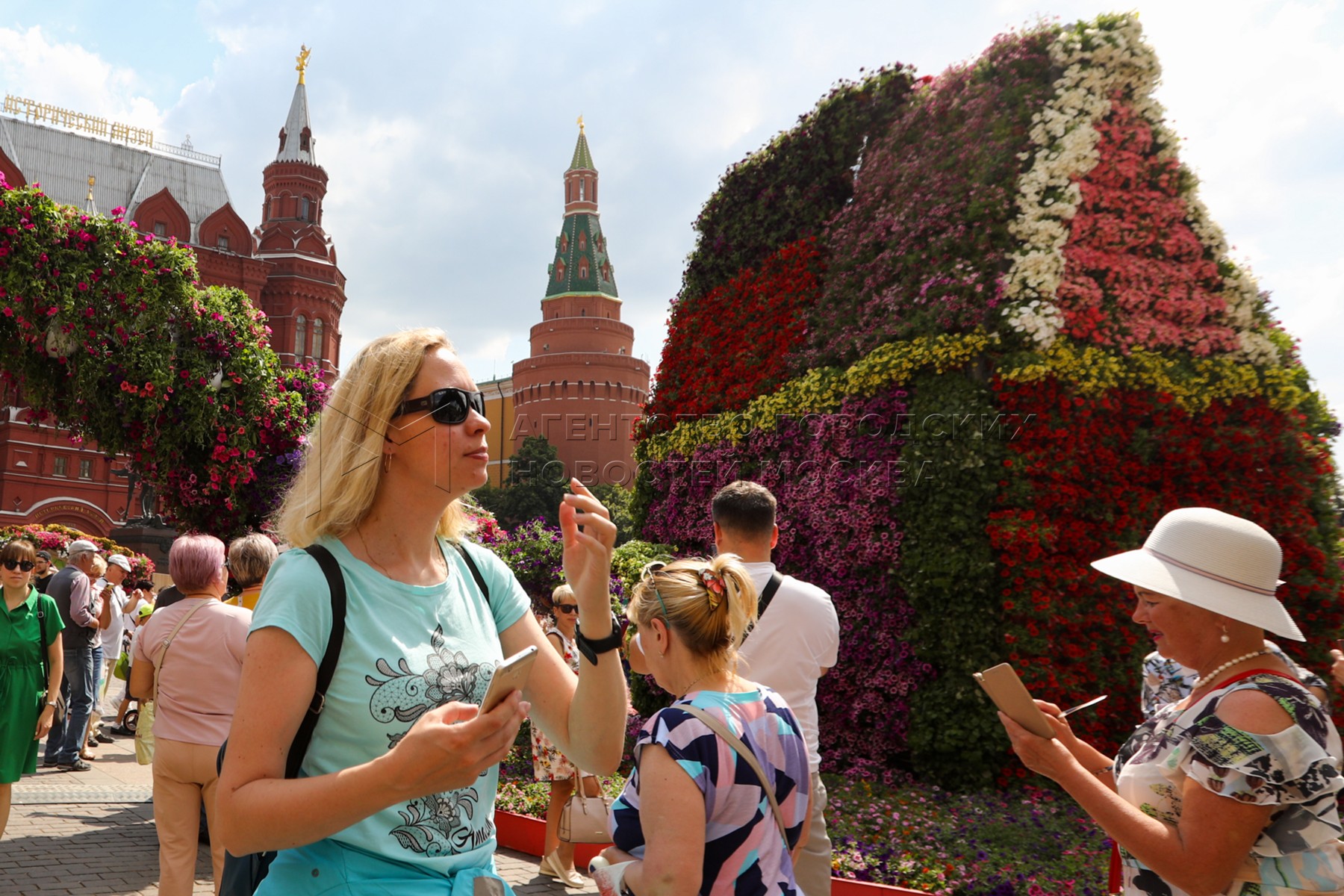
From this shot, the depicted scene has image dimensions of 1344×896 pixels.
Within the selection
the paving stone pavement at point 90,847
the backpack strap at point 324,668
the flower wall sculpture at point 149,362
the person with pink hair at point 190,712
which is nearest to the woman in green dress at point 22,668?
the paving stone pavement at point 90,847

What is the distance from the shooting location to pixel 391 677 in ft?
5.88

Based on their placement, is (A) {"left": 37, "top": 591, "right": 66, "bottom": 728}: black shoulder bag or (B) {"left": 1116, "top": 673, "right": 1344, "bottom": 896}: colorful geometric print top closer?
(B) {"left": 1116, "top": 673, "right": 1344, "bottom": 896}: colorful geometric print top

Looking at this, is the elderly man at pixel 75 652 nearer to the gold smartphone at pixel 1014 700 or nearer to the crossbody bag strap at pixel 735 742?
the crossbody bag strap at pixel 735 742

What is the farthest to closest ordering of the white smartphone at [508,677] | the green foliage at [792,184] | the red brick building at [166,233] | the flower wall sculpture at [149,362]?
1. the red brick building at [166,233]
2. the green foliage at [792,184]
3. the flower wall sculpture at [149,362]
4. the white smartphone at [508,677]

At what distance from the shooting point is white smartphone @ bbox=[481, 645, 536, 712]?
1.50 m

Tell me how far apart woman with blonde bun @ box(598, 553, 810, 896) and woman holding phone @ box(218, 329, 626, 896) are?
0.98 ft

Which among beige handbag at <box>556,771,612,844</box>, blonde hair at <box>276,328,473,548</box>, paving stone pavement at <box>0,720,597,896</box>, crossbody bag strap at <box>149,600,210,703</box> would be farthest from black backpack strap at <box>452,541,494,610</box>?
paving stone pavement at <box>0,720,597,896</box>

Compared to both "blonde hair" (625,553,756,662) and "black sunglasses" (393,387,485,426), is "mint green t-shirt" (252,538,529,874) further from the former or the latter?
"blonde hair" (625,553,756,662)

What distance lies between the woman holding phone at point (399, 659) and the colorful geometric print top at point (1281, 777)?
1.33 m

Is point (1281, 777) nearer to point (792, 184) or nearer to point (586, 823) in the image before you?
point (586, 823)

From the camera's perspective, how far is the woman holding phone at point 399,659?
1580mm

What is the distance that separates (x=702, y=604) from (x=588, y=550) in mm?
763

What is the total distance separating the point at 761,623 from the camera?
3.93 metres

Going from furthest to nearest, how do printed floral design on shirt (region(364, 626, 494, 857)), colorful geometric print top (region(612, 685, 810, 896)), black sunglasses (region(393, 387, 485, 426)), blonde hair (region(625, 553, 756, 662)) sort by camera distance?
blonde hair (region(625, 553, 756, 662)) → colorful geometric print top (region(612, 685, 810, 896)) → black sunglasses (region(393, 387, 485, 426)) → printed floral design on shirt (region(364, 626, 494, 857))
